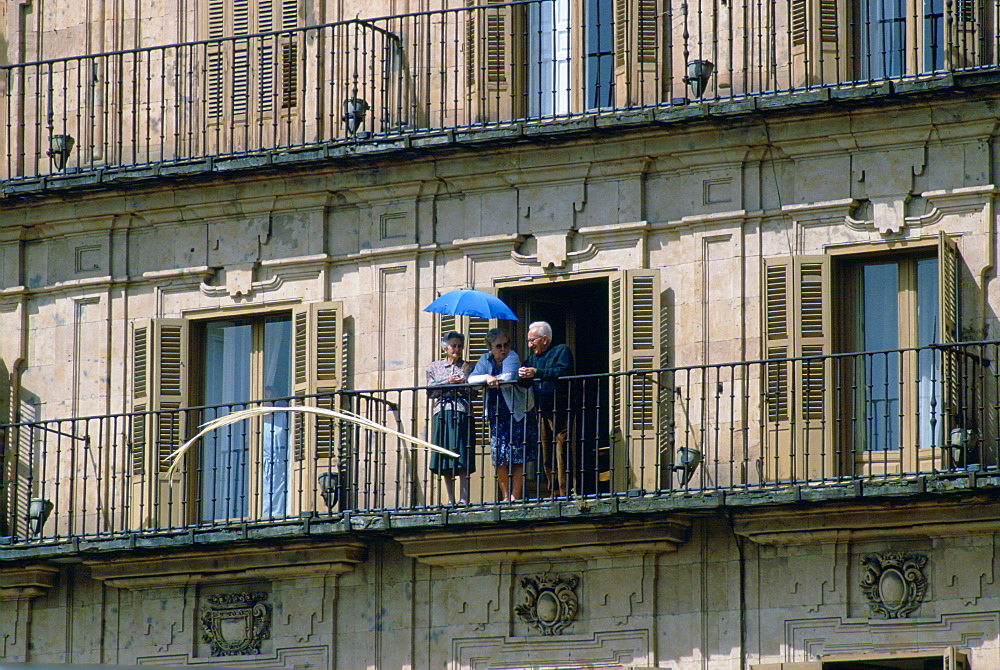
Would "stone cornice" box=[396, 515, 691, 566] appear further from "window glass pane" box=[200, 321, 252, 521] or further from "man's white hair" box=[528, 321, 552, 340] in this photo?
"window glass pane" box=[200, 321, 252, 521]

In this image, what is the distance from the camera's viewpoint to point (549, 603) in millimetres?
23328

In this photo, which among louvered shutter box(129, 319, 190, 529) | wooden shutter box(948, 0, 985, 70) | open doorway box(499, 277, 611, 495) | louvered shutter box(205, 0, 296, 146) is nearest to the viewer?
wooden shutter box(948, 0, 985, 70)

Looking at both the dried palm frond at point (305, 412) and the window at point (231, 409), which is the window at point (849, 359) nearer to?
the dried palm frond at point (305, 412)

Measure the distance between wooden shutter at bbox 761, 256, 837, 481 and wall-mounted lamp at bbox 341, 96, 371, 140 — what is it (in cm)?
394

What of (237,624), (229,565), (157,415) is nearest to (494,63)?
(157,415)

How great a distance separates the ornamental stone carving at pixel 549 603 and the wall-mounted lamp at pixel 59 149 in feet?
19.7

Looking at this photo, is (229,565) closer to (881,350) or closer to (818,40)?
(881,350)

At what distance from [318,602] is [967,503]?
5.64 m

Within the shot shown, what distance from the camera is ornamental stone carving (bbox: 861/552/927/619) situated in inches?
876

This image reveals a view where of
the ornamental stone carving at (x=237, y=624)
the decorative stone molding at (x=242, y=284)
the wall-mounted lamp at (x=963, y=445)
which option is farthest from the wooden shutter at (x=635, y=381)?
the ornamental stone carving at (x=237, y=624)

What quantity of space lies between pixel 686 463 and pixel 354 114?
441cm

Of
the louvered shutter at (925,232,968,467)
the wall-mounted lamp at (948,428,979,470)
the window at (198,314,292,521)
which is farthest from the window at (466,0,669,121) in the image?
the wall-mounted lamp at (948,428,979,470)

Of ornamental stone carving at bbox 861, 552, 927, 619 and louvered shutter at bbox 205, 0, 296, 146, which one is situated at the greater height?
louvered shutter at bbox 205, 0, 296, 146

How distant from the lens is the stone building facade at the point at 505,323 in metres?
22.6
